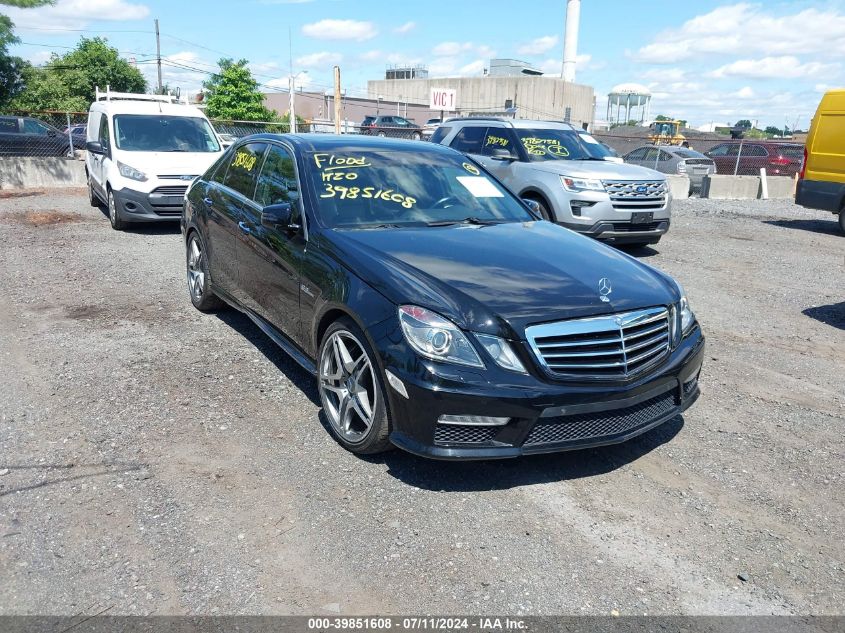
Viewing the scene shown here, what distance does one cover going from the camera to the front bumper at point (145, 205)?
35.3ft

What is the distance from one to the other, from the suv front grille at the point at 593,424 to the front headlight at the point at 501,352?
0.29m

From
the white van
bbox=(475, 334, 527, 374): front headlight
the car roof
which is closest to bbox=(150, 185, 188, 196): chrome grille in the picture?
the white van

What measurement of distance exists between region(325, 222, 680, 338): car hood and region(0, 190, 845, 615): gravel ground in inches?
36.8

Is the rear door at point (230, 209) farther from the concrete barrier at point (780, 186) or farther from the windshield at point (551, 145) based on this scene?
the concrete barrier at point (780, 186)

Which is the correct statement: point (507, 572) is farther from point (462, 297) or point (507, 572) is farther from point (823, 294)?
point (823, 294)

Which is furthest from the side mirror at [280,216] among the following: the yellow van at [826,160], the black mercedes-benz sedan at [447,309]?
the yellow van at [826,160]

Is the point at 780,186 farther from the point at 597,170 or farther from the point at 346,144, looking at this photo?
the point at 346,144

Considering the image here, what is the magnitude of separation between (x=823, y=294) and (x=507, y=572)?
276 inches

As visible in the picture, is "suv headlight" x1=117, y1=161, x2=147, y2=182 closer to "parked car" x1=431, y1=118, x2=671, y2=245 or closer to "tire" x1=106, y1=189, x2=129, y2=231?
"tire" x1=106, y1=189, x2=129, y2=231

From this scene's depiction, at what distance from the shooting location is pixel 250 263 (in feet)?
17.2

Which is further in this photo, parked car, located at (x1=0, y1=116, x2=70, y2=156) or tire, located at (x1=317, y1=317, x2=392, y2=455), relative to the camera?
parked car, located at (x1=0, y1=116, x2=70, y2=156)

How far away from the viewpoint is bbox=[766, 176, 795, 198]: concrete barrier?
2022 cm

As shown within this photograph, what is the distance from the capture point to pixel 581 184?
9.61 metres

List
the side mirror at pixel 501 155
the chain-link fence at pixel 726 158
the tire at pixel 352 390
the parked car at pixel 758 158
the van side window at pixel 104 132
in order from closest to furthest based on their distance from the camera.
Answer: the tire at pixel 352 390 < the side mirror at pixel 501 155 < the van side window at pixel 104 132 < the chain-link fence at pixel 726 158 < the parked car at pixel 758 158
